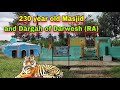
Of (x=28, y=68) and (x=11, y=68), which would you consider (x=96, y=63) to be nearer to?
(x=28, y=68)

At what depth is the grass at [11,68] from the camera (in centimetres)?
748

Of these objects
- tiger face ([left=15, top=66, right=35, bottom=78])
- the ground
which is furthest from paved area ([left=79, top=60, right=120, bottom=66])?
tiger face ([left=15, top=66, right=35, bottom=78])

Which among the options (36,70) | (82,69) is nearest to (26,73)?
(36,70)

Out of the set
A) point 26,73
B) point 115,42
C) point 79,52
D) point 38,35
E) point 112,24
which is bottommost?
point 26,73

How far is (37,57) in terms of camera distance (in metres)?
7.54

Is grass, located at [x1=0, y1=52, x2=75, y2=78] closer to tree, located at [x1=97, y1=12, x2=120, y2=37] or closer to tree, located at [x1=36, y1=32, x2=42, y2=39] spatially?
tree, located at [x1=36, y1=32, x2=42, y2=39]

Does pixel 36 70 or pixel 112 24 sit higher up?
pixel 112 24

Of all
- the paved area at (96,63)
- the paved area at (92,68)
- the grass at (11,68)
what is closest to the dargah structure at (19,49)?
the grass at (11,68)

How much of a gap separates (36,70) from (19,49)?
0.58 metres

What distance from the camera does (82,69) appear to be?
7605mm

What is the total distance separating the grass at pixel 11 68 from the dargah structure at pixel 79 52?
0.18 m
